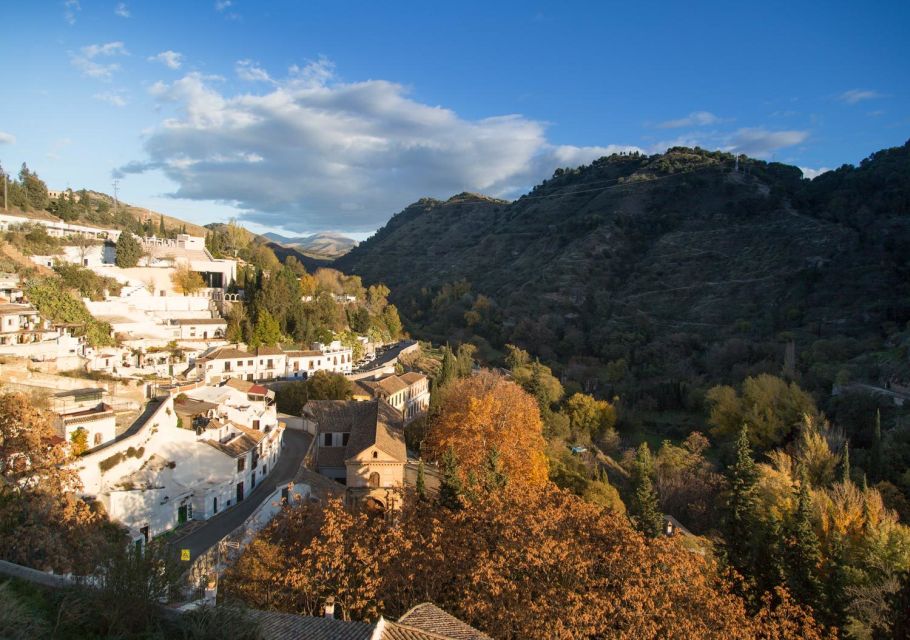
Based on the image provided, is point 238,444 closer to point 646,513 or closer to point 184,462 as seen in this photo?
point 184,462

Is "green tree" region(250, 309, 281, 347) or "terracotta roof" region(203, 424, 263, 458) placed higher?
"green tree" region(250, 309, 281, 347)

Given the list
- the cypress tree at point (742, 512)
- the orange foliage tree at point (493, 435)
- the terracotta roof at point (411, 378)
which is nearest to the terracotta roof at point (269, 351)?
the terracotta roof at point (411, 378)

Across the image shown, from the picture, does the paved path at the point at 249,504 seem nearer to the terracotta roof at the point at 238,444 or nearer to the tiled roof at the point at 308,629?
the terracotta roof at the point at 238,444

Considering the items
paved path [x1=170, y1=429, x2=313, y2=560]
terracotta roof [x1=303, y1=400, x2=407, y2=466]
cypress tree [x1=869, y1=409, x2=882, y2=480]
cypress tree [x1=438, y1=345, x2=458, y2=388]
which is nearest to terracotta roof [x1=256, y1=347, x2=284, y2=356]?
terracotta roof [x1=303, y1=400, x2=407, y2=466]

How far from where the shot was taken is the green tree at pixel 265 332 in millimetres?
34844

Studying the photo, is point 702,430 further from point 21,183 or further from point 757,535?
point 21,183

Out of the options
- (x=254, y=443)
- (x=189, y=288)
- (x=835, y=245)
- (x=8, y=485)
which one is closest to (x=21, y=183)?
(x=189, y=288)

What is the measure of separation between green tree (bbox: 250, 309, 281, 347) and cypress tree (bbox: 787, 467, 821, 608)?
28.6m

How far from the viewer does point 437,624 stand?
1041 centimetres

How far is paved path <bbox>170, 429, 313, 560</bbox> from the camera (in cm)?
1627

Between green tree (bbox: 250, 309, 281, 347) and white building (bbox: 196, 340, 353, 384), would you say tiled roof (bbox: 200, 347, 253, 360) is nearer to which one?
white building (bbox: 196, 340, 353, 384)

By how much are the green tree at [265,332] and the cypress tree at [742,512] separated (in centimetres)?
2633

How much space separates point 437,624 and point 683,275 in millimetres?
65295

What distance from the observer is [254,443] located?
21.3 meters
